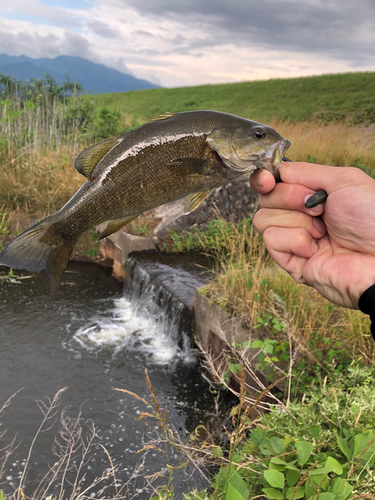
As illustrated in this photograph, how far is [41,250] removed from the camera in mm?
1539

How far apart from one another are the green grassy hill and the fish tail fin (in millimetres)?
13973

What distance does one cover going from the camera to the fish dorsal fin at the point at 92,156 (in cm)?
150

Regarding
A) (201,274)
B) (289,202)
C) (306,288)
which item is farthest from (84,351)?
(289,202)

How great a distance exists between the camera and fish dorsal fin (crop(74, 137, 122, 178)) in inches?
58.9

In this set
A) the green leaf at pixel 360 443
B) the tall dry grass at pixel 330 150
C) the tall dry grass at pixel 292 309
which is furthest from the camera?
the tall dry grass at pixel 330 150

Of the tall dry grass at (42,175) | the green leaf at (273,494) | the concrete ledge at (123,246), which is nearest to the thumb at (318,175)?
the green leaf at (273,494)

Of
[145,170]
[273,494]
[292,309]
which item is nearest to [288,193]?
[145,170]

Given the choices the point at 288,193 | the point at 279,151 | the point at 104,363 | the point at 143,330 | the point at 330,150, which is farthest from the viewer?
the point at 330,150

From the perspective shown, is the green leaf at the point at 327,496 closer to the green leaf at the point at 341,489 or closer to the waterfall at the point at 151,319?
the green leaf at the point at 341,489

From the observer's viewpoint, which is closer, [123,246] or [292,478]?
[292,478]

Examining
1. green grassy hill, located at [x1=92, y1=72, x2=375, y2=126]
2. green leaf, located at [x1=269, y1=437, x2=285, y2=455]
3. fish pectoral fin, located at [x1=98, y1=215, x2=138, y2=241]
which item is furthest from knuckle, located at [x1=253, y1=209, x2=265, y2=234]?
green grassy hill, located at [x1=92, y1=72, x2=375, y2=126]

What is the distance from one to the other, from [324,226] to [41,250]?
1499 millimetres

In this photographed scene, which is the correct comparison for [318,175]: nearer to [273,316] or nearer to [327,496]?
[327,496]

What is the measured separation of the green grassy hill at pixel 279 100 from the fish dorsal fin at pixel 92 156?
13955 millimetres
